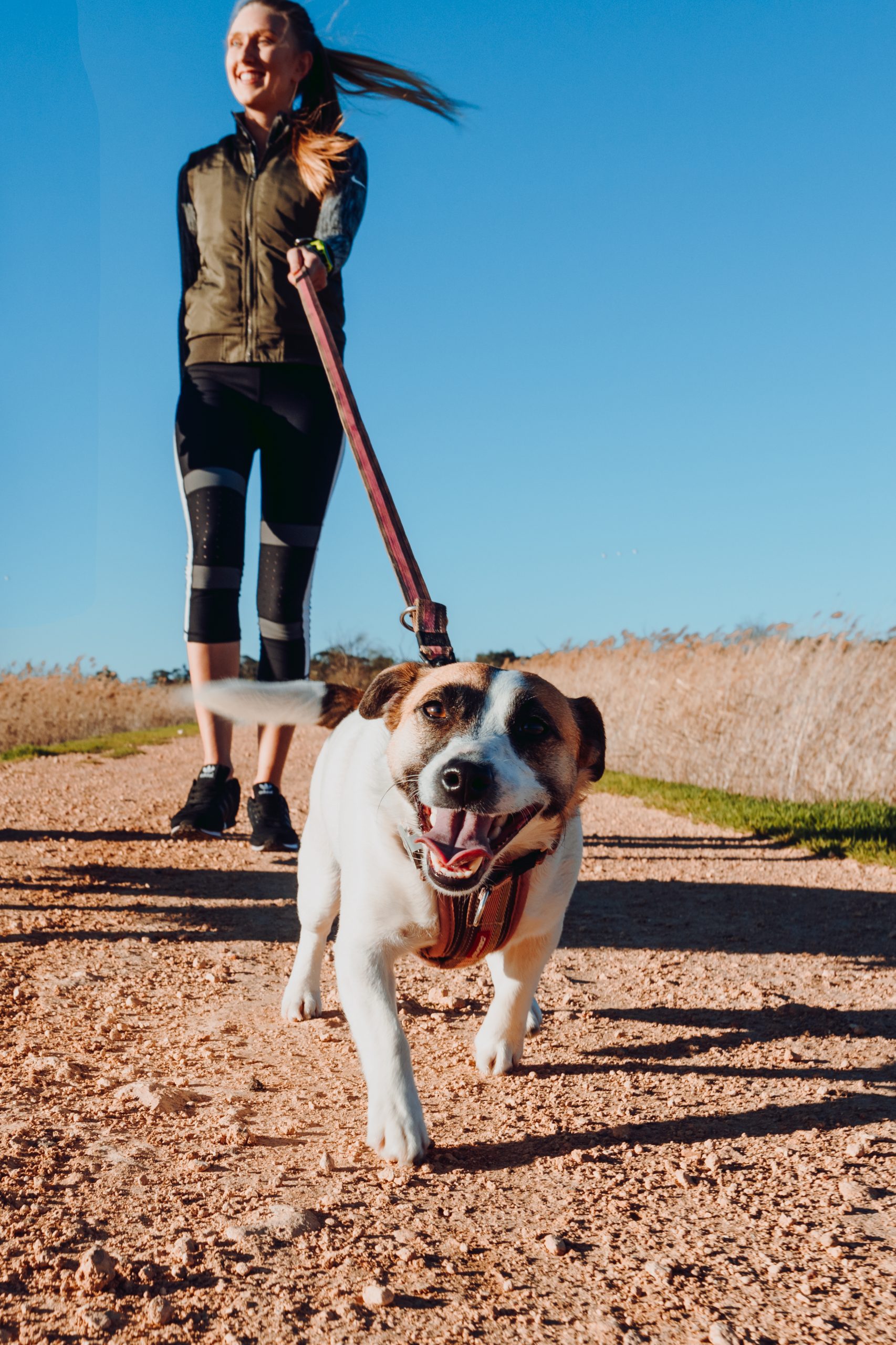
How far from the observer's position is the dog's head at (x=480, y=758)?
206 cm

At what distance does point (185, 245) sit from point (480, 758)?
3.76 metres

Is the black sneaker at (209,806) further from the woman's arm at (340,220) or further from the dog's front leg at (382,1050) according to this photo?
the dog's front leg at (382,1050)

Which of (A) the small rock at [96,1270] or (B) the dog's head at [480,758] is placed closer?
(A) the small rock at [96,1270]

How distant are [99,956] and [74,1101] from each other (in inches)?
50.6

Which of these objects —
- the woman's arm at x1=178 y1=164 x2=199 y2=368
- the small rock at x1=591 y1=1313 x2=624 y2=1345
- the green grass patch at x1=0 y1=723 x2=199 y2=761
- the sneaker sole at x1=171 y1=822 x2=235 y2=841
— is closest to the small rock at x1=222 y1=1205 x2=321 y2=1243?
the small rock at x1=591 y1=1313 x2=624 y2=1345

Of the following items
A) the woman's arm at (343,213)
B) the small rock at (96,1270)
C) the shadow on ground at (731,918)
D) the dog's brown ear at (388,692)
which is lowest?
the shadow on ground at (731,918)

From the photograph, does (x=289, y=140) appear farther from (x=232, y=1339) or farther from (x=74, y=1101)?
(x=232, y=1339)

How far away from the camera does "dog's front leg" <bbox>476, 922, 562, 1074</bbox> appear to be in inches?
96.5

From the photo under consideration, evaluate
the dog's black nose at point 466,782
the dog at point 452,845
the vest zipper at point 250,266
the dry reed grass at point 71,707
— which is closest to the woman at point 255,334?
the vest zipper at point 250,266

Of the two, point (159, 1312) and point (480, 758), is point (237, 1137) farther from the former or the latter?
point (480, 758)

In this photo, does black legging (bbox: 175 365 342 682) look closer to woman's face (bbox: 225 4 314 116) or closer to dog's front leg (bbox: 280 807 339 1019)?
woman's face (bbox: 225 4 314 116)

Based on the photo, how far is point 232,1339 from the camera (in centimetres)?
136

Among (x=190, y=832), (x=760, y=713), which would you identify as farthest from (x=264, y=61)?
(x=760, y=713)

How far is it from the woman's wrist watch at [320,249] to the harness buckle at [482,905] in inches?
116
